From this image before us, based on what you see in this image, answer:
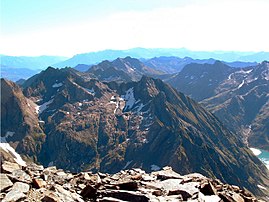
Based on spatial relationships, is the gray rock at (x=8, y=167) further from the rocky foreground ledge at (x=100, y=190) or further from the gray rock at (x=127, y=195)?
the gray rock at (x=127, y=195)

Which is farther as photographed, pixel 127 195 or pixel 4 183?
pixel 127 195

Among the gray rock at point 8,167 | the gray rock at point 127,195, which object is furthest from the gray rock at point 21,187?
the gray rock at point 127,195

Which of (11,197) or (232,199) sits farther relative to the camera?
(232,199)

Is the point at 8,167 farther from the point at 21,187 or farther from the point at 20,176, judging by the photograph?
the point at 21,187

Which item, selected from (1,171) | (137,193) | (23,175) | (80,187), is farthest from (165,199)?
(1,171)

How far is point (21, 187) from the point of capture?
1202 inches

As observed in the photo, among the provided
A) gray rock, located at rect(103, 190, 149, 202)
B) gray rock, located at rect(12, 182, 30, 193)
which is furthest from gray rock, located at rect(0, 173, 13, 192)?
gray rock, located at rect(103, 190, 149, 202)

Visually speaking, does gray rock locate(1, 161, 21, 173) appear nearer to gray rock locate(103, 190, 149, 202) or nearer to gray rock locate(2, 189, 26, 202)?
gray rock locate(2, 189, 26, 202)

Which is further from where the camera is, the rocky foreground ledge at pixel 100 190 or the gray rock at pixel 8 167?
the gray rock at pixel 8 167

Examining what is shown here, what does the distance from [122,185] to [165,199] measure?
4.62 metres

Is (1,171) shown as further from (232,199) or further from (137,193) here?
(232,199)

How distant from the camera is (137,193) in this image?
3244cm

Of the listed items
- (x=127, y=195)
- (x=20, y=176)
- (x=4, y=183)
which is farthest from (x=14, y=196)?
(x=127, y=195)

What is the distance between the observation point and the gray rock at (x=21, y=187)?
2986cm
